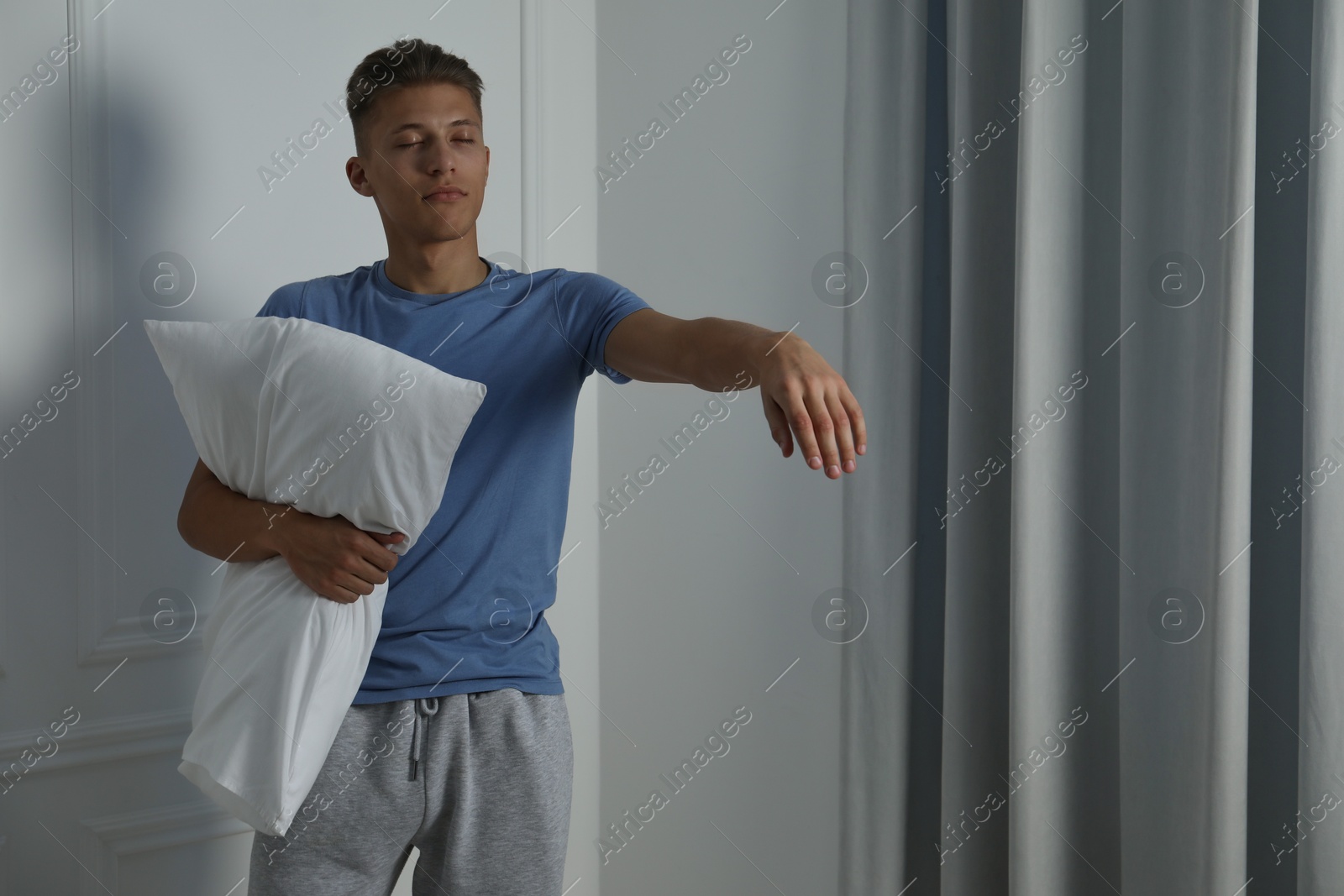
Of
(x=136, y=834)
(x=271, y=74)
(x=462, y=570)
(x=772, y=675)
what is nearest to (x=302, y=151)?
(x=271, y=74)

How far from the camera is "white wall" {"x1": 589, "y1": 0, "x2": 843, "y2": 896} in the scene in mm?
1693

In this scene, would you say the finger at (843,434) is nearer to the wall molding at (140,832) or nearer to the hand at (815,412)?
the hand at (815,412)

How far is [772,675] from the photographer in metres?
1.75

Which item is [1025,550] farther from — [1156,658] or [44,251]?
[44,251]

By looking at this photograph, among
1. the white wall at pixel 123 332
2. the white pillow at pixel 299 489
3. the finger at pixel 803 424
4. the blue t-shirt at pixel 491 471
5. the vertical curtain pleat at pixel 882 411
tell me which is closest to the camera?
the finger at pixel 803 424

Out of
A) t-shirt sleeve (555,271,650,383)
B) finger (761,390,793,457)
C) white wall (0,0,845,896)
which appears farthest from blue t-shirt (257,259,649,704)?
white wall (0,0,845,896)

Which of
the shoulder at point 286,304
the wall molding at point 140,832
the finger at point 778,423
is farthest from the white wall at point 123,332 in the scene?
the finger at point 778,423

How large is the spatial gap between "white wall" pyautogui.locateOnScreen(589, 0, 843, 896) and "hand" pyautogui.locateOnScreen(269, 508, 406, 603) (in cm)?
87

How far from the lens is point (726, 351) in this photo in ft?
3.14

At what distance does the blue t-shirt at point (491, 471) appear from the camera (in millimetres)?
1102

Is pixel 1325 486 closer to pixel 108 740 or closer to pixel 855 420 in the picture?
pixel 855 420

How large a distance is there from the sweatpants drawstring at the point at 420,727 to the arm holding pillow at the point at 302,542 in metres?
0.14

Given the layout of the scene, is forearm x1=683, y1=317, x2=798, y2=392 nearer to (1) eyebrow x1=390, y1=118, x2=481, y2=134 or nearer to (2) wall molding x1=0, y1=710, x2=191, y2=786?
(1) eyebrow x1=390, y1=118, x2=481, y2=134

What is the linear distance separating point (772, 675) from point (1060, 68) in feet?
3.52
